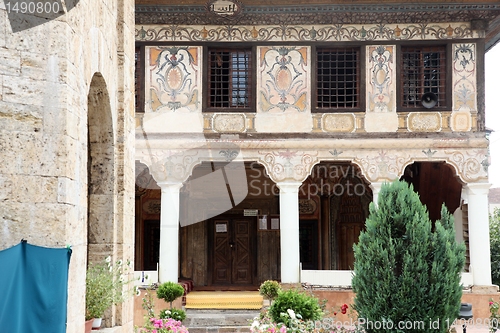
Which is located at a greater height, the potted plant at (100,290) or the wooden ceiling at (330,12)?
the wooden ceiling at (330,12)

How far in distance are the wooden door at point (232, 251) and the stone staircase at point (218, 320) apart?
109 inches

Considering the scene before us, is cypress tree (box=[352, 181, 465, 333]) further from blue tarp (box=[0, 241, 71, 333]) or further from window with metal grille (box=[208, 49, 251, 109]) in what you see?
window with metal grille (box=[208, 49, 251, 109])

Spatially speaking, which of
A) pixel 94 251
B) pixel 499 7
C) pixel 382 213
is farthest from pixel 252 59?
pixel 94 251

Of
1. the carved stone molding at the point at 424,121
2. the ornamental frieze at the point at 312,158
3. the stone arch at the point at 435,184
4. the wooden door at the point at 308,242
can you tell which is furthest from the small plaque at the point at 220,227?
the carved stone molding at the point at 424,121

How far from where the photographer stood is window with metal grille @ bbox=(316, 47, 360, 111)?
43.3 feet

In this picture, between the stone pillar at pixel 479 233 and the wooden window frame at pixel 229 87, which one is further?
the wooden window frame at pixel 229 87

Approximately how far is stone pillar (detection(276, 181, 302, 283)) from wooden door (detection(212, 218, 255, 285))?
3.10 meters

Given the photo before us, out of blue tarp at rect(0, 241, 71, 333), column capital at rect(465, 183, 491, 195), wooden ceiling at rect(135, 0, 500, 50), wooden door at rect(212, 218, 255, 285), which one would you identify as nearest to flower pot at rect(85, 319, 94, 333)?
blue tarp at rect(0, 241, 71, 333)

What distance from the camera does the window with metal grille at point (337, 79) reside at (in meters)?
13.2

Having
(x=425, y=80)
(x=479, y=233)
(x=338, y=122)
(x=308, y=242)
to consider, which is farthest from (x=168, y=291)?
(x=425, y=80)

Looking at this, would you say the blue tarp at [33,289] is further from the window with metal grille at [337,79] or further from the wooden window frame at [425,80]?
the wooden window frame at [425,80]

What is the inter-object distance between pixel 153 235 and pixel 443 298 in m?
10.1

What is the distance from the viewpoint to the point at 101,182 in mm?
6047

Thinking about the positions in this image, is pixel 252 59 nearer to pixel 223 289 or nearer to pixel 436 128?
pixel 436 128
